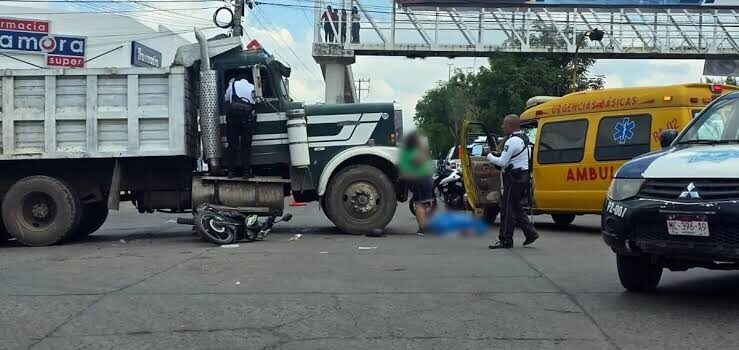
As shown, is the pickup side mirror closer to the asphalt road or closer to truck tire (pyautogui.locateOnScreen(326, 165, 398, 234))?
the asphalt road

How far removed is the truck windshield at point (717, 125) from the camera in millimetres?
6402

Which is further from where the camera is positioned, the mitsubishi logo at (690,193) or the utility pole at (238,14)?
the utility pole at (238,14)

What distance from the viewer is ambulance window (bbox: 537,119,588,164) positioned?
12.3 metres

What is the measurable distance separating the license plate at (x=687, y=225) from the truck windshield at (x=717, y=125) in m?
1.17

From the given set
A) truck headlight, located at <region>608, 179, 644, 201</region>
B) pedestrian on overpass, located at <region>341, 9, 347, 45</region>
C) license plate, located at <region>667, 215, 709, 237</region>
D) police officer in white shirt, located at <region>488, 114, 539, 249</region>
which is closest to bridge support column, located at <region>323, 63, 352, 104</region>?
pedestrian on overpass, located at <region>341, 9, 347, 45</region>

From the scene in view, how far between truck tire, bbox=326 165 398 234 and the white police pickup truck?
5.41m

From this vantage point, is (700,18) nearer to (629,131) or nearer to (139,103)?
(629,131)

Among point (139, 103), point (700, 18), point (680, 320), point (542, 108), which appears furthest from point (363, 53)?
point (680, 320)

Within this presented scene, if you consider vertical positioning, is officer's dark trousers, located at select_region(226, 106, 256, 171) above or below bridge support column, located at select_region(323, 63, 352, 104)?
below

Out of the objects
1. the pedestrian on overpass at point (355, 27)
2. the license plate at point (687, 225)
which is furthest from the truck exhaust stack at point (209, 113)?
the pedestrian on overpass at point (355, 27)

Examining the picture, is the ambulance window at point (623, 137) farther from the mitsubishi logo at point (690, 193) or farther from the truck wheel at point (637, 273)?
the mitsubishi logo at point (690, 193)

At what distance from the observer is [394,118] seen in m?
11.9

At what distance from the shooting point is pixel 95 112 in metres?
10.9

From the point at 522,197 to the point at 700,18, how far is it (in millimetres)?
30507
